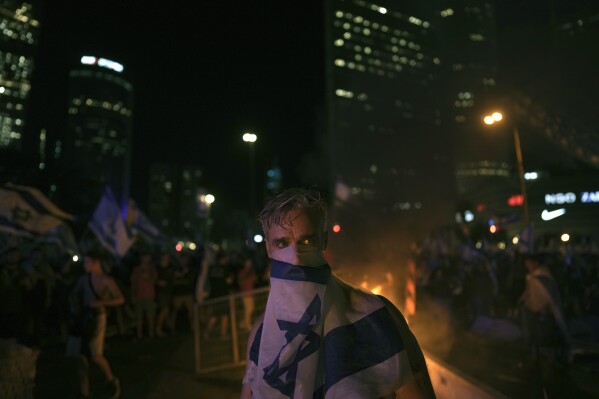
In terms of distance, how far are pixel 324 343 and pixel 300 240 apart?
0.39 meters

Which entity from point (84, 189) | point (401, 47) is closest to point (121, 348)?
point (84, 189)

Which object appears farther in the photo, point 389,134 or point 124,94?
point 124,94

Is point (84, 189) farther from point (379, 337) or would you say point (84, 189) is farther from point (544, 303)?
point (379, 337)

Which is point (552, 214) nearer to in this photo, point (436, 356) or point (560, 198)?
point (560, 198)

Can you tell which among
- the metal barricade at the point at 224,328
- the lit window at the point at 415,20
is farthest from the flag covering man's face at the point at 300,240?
the lit window at the point at 415,20

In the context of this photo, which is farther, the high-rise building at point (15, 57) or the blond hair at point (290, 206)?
the high-rise building at point (15, 57)

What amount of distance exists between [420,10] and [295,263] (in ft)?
508

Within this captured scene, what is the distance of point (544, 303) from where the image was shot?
7.00 metres

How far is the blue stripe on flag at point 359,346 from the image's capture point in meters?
1.62

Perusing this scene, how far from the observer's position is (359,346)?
1650mm

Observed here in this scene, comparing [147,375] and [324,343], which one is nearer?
[324,343]

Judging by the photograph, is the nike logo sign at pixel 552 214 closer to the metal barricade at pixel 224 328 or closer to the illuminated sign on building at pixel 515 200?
the illuminated sign on building at pixel 515 200

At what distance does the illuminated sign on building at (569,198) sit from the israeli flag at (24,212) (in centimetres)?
7598

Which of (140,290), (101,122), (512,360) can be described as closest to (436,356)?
(512,360)
